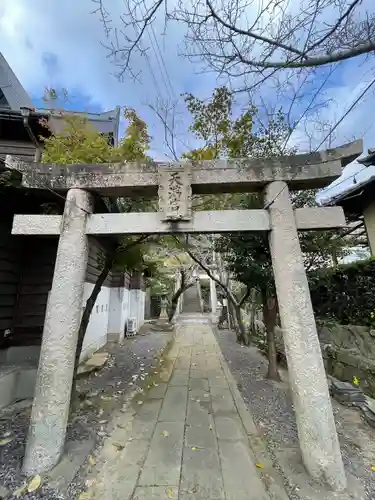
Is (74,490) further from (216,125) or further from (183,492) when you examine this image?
(216,125)

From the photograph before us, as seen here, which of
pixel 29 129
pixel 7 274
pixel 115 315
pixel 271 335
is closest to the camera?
pixel 7 274

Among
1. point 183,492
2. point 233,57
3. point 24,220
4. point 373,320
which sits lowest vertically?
point 183,492

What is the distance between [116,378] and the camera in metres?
6.59

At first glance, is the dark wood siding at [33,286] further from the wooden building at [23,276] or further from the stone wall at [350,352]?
the stone wall at [350,352]

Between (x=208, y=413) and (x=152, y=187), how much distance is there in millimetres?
4152

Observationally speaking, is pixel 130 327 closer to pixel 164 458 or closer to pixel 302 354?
pixel 164 458

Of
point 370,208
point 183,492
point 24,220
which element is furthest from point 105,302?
point 370,208

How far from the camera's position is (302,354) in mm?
2949

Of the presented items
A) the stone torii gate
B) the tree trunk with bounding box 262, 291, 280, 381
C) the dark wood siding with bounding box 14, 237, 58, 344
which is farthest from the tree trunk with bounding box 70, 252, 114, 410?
the tree trunk with bounding box 262, 291, 280, 381

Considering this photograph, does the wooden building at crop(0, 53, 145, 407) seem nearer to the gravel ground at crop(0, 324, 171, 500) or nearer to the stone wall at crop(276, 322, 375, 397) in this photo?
the gravel ground at crop(0, 324, 171, 500)

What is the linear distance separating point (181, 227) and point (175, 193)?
490 mm

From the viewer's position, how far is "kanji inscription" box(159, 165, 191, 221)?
3.36 metres

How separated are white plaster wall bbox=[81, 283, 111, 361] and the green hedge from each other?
22.4 feet

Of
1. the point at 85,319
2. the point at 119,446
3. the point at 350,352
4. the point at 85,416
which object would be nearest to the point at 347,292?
the point at 350,352
